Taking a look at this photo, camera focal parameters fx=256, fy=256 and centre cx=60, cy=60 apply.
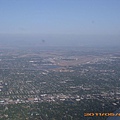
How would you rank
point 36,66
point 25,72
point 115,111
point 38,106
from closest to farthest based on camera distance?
1. point 115,111
2. point 38,106
3. point 25,72
4. point 36,66

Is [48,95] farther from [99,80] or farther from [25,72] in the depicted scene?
[25,72]

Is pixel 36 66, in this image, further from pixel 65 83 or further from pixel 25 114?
pixel 25 114

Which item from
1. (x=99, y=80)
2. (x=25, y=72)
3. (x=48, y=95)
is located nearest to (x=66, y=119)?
(x=48, y=95)

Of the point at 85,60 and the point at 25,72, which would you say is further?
the point at 85,60

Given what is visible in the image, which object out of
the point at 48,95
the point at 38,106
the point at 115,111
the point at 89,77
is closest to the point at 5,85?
the point at 48,95

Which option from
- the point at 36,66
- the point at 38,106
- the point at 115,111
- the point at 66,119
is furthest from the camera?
the point at 36,66

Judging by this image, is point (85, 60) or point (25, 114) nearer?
point (25, 114)
